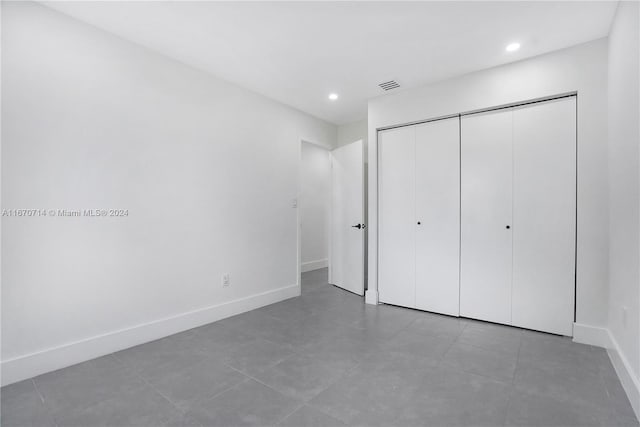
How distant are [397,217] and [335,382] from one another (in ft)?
7.25

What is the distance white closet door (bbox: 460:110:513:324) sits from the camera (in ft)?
9.90

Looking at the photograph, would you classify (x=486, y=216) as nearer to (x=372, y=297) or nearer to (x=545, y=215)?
(x=545, y=215)

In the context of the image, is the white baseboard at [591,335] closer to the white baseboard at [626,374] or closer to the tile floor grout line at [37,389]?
the white baseboard at [626,374]

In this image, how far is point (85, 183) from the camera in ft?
7.69

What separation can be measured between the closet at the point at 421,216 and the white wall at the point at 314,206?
221 centimetres

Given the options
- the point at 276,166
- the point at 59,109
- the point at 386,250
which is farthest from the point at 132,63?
the point at 386,250

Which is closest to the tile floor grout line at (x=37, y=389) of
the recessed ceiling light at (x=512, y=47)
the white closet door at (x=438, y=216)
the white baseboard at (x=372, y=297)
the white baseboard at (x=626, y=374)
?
the white baseboard at (x=372, y=297)

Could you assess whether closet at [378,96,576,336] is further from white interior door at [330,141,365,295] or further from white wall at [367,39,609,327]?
white interior door at [330,141,365,295]

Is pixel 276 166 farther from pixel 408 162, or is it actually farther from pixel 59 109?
pixel 59 109

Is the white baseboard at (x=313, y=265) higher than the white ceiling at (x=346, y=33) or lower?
lower

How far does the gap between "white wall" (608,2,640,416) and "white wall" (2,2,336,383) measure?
3.29 metres

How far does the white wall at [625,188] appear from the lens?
180 centimetres

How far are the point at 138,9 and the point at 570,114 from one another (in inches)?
147

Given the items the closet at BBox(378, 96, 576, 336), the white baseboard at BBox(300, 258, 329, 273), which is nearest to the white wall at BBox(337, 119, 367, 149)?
the closet at BBox(378, 96, 576, 336)
